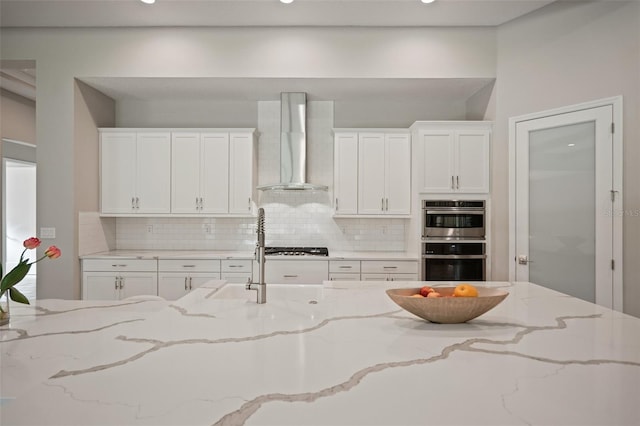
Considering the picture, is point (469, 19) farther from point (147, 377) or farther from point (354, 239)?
point (147, 377)

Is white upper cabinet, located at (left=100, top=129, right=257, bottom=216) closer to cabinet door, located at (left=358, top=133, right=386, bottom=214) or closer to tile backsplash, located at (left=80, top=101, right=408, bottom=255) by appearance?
tile backsplash, located at (left=80, top=101, right=408, bottom=255)

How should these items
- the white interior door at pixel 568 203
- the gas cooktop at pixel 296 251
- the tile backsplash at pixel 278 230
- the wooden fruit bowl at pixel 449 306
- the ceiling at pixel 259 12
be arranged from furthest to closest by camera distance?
the tile backsplash at pixel 278 230 → the gas cooktop at pixel 296 251 → the ceiling at pixel 259 12 → the white interior door at pixel 568 203 → the wooden fruit bowl at pixel 449 306

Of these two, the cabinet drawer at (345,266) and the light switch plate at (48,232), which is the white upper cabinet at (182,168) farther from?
the cabinet drawer at (345,266)

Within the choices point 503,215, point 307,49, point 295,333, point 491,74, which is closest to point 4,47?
point 307,49

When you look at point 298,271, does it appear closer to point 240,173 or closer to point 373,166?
point 240,173

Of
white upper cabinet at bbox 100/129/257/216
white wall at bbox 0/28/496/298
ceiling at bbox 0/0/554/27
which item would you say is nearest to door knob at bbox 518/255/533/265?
white wall at bbox 0/28/496/298

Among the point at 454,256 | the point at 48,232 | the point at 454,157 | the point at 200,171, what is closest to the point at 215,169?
the point at 200,171

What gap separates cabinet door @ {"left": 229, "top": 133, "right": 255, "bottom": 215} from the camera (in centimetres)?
440

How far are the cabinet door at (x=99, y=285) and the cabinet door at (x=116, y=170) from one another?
28.4 inches

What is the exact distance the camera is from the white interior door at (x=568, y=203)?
3.22 metres

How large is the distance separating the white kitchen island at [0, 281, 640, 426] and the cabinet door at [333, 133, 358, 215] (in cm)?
268

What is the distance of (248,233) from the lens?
479 cm

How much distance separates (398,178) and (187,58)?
2487 mm

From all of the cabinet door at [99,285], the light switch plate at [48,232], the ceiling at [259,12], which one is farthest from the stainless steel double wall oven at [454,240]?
the light switch plate at [48,232]
